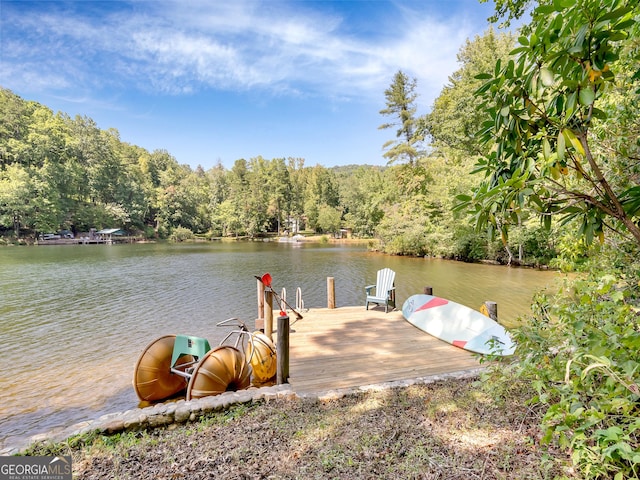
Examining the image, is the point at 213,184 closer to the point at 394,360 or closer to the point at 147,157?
the point at 147,157

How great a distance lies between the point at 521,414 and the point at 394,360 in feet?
6.88

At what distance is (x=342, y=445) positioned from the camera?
232cm

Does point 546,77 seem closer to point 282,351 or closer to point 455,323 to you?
point 282,351

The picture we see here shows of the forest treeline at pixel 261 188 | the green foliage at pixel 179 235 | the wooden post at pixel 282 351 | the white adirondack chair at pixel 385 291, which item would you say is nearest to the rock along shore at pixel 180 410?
the wooden post at pixel 282 351

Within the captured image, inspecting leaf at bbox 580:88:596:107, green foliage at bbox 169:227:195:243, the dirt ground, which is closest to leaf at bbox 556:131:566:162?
leaf at bbox 580:88:596:107

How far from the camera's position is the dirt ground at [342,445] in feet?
6.52

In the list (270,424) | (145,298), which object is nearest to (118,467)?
(270,424)

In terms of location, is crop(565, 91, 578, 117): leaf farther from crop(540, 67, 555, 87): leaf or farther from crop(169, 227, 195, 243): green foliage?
crop(169, 227, 195, 243): green foliage

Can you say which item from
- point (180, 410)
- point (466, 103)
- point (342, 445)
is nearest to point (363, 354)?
point (342, 445)

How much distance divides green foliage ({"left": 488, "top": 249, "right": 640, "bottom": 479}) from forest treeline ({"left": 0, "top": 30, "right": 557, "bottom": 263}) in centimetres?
859

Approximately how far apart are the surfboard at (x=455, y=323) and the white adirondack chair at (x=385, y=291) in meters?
0.65

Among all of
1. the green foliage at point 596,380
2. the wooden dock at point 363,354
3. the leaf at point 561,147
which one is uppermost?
the leaf at point 561,147

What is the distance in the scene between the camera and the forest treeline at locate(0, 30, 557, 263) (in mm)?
18750

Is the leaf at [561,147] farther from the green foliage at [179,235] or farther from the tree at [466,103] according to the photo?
the green foliage at [179,235]
